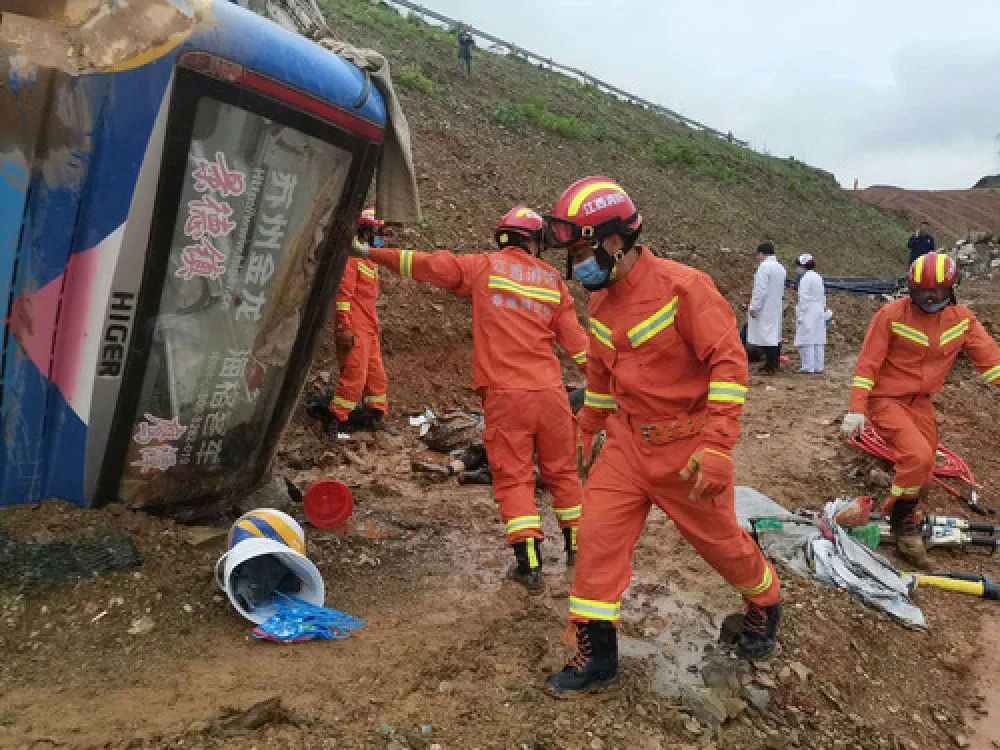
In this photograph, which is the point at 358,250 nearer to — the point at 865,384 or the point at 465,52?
the point at 865,384

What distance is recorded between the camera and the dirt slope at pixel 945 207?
3041 centimetres

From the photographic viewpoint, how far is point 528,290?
171 inches

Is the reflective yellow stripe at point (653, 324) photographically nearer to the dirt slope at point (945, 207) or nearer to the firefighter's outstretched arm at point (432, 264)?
the firefighter's outstretched arm at point (432, 264)

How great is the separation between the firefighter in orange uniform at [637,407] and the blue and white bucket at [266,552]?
1051mm

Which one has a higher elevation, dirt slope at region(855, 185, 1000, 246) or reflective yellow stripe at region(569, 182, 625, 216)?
dirt slope at region(855, 185, 1000, 246)

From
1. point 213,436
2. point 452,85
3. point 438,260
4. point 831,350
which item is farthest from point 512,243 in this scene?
point 452,85

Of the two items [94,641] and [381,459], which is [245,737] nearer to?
[94,641]

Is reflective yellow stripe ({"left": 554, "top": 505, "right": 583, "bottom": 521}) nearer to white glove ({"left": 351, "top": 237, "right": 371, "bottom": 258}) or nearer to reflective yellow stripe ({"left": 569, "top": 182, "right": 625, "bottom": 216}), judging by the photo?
→ white glove ({"left": 351, "top": 237, "right": 371, "bottom": 258})

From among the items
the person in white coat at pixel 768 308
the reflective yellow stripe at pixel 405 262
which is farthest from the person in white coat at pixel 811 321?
the reflective yellow stripe at pixel 405 262

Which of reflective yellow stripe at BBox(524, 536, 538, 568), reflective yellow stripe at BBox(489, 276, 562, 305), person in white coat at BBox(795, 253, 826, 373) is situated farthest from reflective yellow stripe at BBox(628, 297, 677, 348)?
person in white coat at BBox(795, 253, 826, 373)

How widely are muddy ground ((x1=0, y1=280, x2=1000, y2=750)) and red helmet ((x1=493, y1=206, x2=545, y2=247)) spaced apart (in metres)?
1.68

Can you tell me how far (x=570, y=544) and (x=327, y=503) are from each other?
127 centimetres

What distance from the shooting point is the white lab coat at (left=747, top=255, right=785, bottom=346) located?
1098 cm

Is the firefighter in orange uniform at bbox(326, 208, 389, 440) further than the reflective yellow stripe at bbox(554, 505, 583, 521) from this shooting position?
Yes
